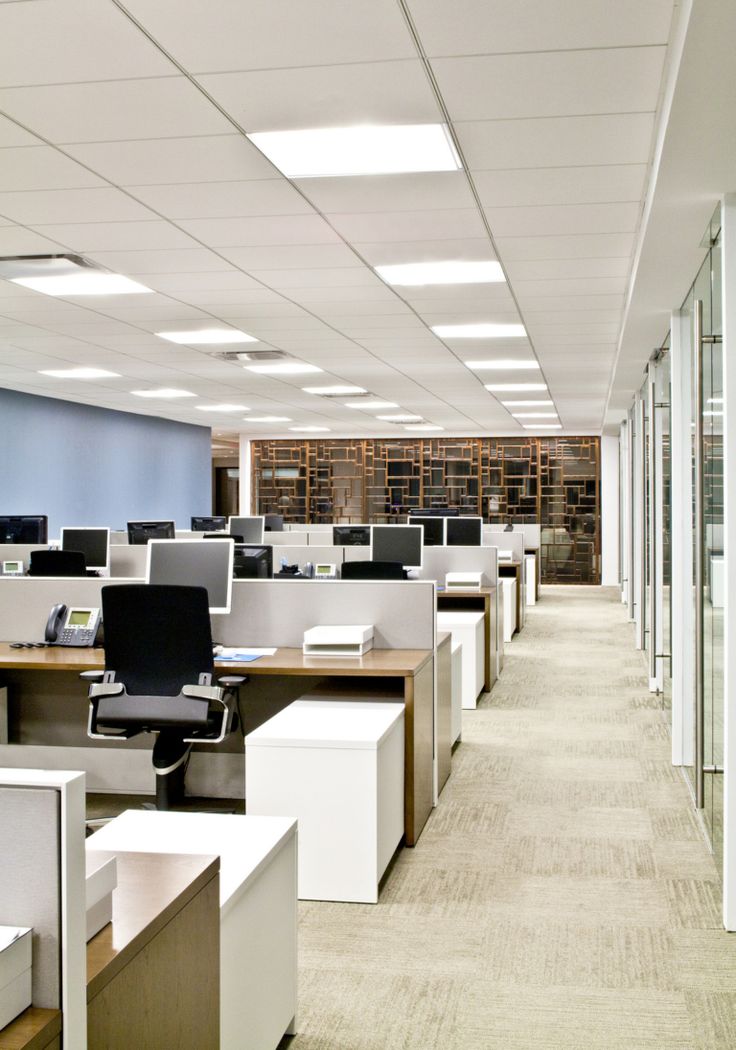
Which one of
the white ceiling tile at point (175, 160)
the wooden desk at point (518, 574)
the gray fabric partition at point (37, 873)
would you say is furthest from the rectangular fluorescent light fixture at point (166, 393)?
the gray fabric partition at point (37, 873)

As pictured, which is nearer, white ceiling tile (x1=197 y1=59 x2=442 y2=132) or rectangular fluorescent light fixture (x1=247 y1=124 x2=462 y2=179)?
white ceiling tile (x1=197 y1=59 x2=442 y2=132)

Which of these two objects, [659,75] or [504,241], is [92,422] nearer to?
[504,241]

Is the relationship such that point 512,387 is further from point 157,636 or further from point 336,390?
point 157,636

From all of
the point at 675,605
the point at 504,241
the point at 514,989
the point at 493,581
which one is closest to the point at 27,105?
the point at 504,241

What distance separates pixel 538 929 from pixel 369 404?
351 inches

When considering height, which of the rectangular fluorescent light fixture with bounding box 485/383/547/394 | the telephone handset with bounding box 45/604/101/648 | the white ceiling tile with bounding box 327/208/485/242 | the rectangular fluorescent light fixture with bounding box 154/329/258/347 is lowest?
the telephone handset with bounding box 45/604/101/648

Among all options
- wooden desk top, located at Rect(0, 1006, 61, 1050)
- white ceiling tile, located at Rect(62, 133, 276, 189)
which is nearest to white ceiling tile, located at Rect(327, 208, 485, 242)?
white ceiling tile, located at Rect(62, 133, 276, 189)

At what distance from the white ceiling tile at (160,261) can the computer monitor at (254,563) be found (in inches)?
66.0

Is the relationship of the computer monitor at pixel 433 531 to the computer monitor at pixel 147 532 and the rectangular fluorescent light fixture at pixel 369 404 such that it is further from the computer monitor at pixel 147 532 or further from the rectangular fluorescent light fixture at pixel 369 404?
the rectangular fluorescent light fixture at pixel 369 404

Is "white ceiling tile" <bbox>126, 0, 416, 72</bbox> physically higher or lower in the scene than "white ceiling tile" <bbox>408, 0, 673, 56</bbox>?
higher

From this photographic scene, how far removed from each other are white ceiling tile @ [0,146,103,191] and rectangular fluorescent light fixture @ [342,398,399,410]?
737 centimetres

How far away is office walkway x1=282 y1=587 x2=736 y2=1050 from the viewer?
2324mm

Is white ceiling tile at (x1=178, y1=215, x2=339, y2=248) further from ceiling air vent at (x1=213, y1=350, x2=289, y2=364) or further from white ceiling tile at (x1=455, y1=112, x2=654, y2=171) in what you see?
ceiling air vent at (x1=213, y1=350, x2=289, y2=364)

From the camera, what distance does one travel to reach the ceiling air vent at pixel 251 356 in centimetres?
755
